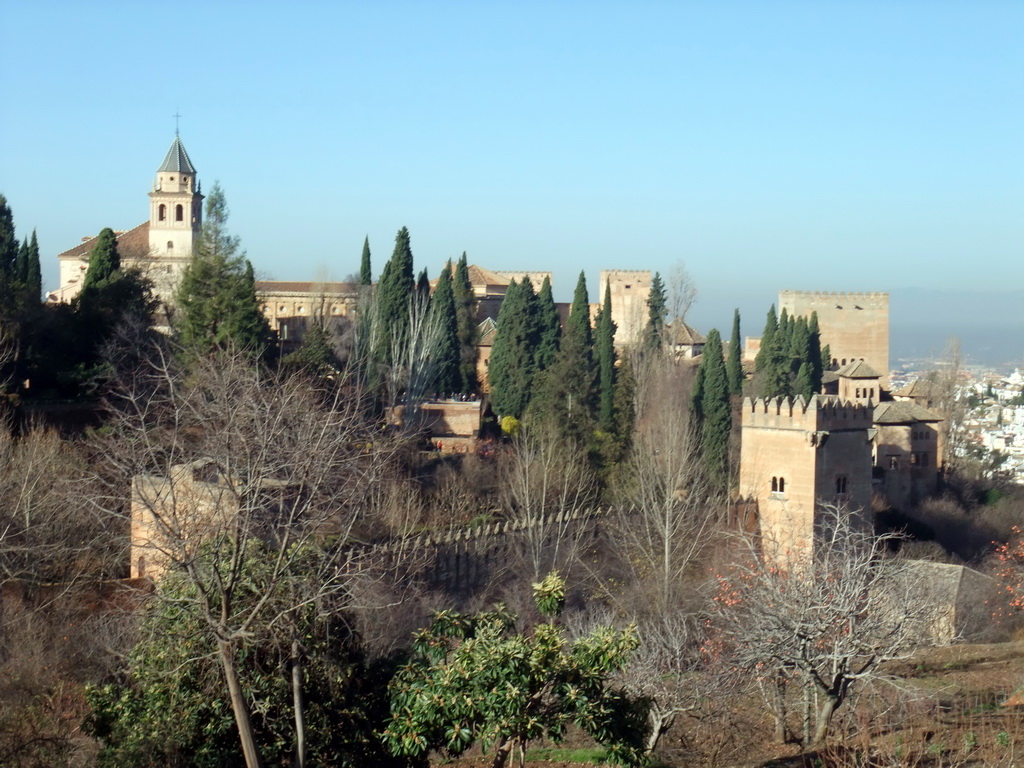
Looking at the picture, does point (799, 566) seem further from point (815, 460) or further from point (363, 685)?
point (815, 460)

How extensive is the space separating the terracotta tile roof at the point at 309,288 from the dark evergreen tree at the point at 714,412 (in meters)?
13.2

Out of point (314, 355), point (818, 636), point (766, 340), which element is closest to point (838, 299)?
point (766, 340)

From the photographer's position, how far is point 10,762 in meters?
8.25

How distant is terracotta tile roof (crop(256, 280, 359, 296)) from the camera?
43.0 m

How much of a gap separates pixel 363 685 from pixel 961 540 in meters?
28.7

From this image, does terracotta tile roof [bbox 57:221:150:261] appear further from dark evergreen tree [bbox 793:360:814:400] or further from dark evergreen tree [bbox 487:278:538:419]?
dark evergreen tree [bbox 793:360:814:400]

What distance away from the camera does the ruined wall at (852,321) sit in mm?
54969

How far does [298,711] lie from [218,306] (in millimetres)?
18446

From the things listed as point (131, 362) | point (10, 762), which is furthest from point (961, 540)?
point (10, 762)

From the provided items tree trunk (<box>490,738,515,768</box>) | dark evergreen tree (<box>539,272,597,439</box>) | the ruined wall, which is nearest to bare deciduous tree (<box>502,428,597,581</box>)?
dark evergreen tree (<box>539,272,597,439</box>)

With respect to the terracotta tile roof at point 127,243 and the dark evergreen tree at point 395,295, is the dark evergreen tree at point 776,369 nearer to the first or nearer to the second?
the dark evergreen tree at point 395,295

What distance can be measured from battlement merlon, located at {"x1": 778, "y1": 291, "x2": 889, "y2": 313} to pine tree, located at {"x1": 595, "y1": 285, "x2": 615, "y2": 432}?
20.2 m

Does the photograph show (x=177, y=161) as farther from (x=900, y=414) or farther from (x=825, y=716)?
(x=825, y=716)

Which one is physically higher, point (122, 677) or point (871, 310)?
point (871, 310)
